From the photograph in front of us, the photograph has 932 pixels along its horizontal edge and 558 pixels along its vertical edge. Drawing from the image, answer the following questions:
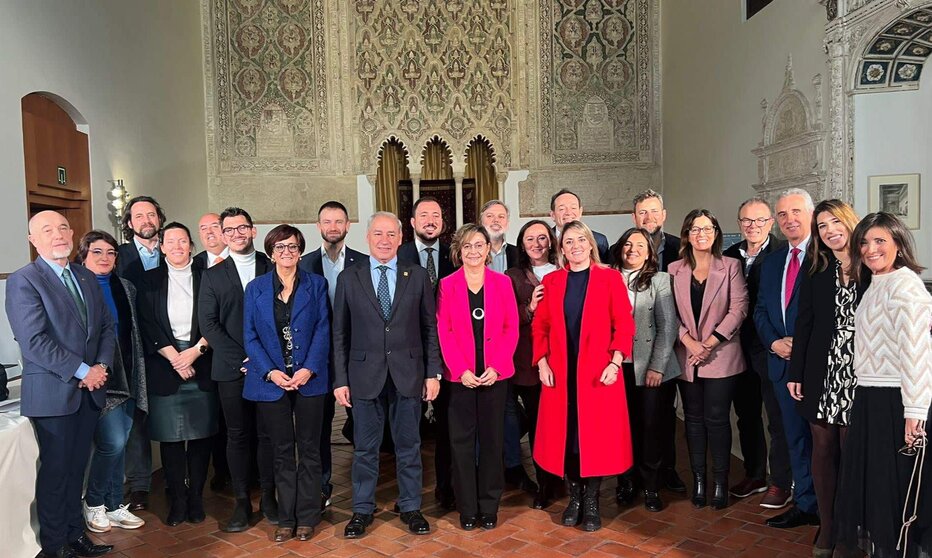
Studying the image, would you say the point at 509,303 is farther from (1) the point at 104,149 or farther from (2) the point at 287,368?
(1) the point at 104,149

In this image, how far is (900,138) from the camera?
6.02 meters

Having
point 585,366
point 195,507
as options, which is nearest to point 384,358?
point 585,366

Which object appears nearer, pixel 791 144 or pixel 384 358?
pixel 384 358

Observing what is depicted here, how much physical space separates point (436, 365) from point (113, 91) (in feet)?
18.0

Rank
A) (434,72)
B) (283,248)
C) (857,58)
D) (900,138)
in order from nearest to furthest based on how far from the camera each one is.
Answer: (283,248) < (857,58) < (900,138) < (434,72)

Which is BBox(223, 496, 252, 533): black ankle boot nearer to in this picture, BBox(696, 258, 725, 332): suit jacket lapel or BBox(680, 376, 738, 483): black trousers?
BBox(680, 376, 738, 483): black trousers

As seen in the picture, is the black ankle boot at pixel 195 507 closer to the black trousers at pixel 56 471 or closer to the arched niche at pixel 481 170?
the black trousers at pixel 56 471

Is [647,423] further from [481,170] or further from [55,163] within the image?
[481,170]

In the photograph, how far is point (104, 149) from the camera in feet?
22.7

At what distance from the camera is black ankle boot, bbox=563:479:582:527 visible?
361 centimetres

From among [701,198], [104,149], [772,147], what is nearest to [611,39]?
[701,198]

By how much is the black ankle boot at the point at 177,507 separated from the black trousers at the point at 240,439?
33 centimetres

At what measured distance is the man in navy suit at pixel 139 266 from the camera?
400 centimetres

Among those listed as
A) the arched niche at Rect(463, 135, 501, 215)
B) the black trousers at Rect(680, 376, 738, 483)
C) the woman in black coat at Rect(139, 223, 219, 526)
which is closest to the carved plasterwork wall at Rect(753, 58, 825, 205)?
the black trousers at Rect(680, 376, 738, 483)
